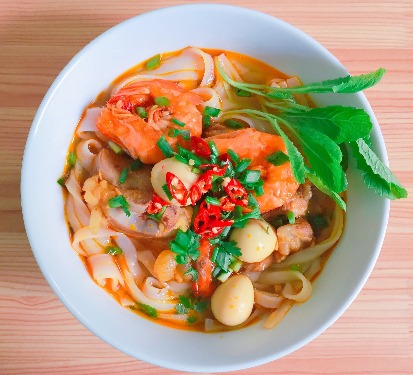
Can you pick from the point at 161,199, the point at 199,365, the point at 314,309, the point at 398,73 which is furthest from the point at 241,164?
the point at 398,73

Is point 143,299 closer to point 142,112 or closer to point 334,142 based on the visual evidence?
point 142,112

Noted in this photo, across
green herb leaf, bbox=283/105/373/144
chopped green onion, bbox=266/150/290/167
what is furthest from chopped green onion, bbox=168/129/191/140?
green herb leaf, bbox=283/105/373/144

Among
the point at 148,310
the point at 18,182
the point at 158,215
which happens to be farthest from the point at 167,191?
the point at 18,182

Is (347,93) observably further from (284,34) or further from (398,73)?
(398,73)

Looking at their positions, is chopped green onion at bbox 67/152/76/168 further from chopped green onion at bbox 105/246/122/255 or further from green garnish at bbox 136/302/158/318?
green garnish at bbox 136/302/158/318

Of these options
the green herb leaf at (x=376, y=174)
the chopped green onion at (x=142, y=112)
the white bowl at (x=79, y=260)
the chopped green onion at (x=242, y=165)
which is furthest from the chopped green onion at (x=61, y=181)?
the green herb leaf at (x=376, y=174)

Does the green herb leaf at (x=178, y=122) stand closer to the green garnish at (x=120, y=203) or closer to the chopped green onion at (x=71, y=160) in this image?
the green garnish at (x=120, y=203)
